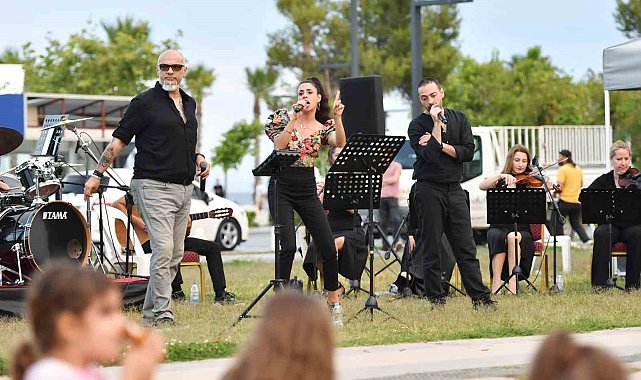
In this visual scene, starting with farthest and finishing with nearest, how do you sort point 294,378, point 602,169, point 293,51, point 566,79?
point 293,51 < point 566,79 < point 602,169 < point 294,378

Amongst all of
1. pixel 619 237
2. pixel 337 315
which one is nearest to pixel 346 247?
pixel 337 315

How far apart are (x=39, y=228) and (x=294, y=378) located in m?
8.16

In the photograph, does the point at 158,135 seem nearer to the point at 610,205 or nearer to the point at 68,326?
the point at 610,205

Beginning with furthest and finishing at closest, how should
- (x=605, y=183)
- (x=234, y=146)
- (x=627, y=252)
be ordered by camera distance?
(x=234, y=146)
(x=605, y=183)
(x=627, y=252)

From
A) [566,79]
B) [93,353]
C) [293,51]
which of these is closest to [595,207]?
[93,353]

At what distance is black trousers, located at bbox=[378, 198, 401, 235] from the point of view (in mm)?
20484

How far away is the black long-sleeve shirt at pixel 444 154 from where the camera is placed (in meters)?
10.9

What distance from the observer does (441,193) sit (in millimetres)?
11047

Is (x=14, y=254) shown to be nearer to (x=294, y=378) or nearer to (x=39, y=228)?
(x=39, y=228)

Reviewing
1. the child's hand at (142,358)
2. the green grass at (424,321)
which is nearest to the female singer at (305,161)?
the green grass at (424,321)

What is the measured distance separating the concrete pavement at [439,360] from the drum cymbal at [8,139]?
4.03m

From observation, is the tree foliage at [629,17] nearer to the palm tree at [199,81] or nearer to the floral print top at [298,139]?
the palm tree at [199,81]

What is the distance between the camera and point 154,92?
10.1 meters

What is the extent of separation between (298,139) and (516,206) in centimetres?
352
